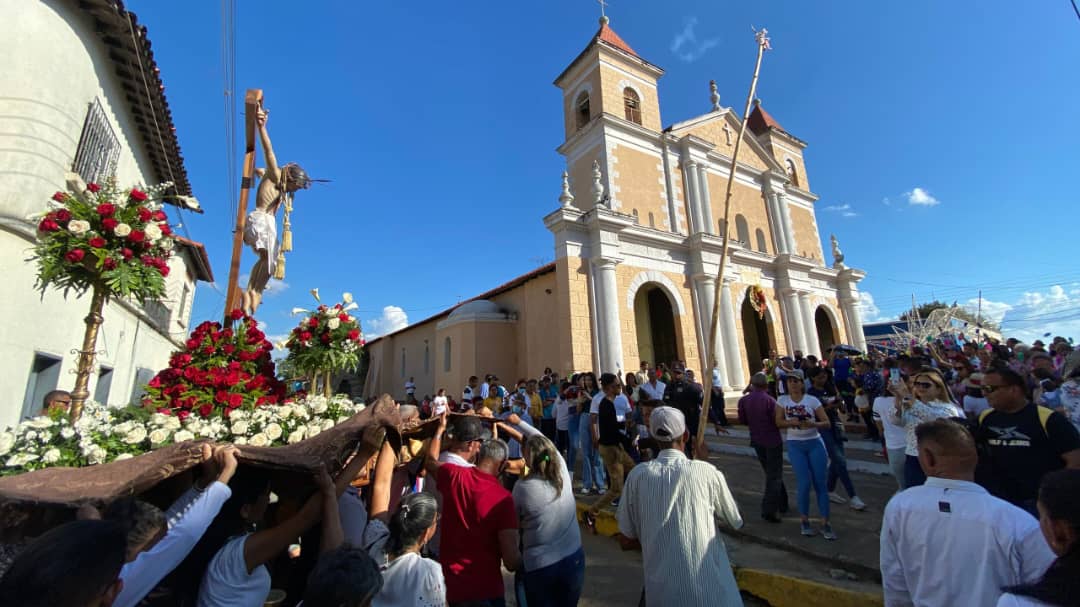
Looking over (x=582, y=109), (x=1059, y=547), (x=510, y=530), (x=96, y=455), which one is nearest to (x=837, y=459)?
(x=1059, y=547)

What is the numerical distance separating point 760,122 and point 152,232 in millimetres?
26402

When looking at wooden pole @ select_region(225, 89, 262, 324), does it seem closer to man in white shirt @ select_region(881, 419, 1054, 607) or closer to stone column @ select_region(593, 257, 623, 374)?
man in white shirt @ select_region(881, 419, 1054, 607)

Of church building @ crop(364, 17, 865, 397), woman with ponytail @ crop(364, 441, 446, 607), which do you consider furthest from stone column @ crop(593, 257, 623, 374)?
woman with ponytail @ crop(364, 441, 446, 607)

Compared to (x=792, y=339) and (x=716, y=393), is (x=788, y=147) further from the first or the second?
(x=716, y=393)

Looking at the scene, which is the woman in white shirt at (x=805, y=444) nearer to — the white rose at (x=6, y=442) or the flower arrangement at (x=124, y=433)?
the flower arrangement at (x=124, y=433)

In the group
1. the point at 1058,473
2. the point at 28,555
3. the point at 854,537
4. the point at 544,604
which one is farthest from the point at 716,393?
the point at 28,555

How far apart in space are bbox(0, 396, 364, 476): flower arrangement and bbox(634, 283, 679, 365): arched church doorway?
1484cm

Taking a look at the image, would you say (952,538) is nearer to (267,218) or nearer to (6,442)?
(6,442)

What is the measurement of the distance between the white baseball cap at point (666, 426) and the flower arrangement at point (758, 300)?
55.3ft

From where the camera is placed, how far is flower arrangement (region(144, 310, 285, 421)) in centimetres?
357

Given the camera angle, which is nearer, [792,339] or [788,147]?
[792,339]

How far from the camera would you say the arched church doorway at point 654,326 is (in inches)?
684

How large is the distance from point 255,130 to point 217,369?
3.05m

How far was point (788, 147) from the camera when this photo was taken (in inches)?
925
